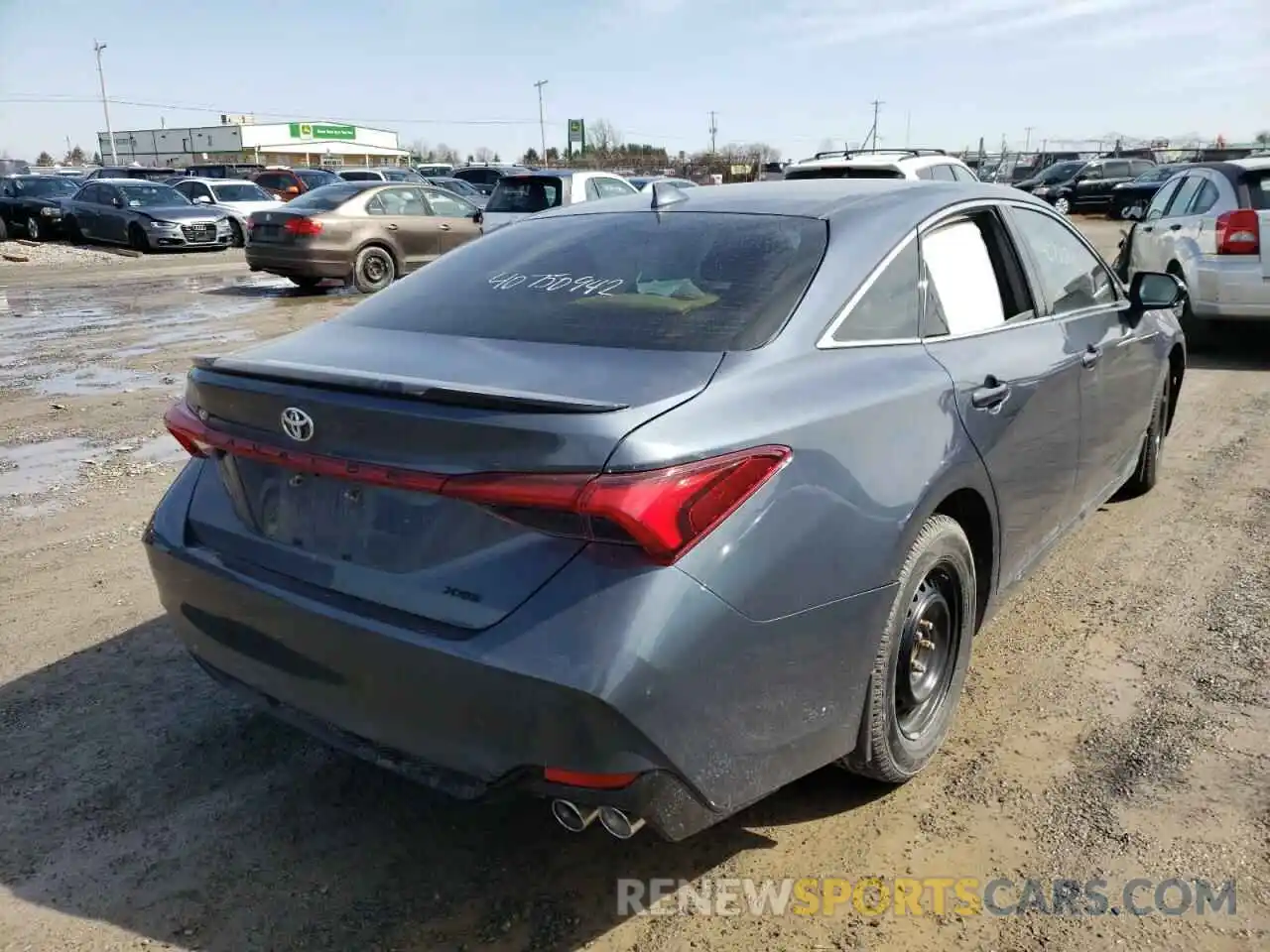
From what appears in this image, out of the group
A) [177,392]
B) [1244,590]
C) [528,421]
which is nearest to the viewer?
[528,421]

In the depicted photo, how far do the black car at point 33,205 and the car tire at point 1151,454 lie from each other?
1032 inches

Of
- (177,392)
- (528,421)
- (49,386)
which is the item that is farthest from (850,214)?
(49,386)

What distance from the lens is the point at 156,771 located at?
300 centimetres

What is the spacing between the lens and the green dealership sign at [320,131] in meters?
105

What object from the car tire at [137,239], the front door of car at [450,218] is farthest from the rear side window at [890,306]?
the car tire at [137,239]

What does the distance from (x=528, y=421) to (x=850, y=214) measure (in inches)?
56.9

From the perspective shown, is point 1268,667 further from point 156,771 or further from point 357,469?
point 156,771

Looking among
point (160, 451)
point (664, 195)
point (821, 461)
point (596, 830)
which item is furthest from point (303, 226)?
point (821, 461)

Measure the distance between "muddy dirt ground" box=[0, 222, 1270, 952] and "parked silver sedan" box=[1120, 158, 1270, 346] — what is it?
4.69 metres

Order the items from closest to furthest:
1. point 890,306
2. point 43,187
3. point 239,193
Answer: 1. point 890,306
2. point 239,193
3. point 43,187

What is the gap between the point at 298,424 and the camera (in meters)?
2.36

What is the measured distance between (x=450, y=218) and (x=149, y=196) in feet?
36.3

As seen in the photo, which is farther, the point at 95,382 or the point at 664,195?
the point at 95,382

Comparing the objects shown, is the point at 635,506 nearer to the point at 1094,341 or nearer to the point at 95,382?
the point at 1094,341
